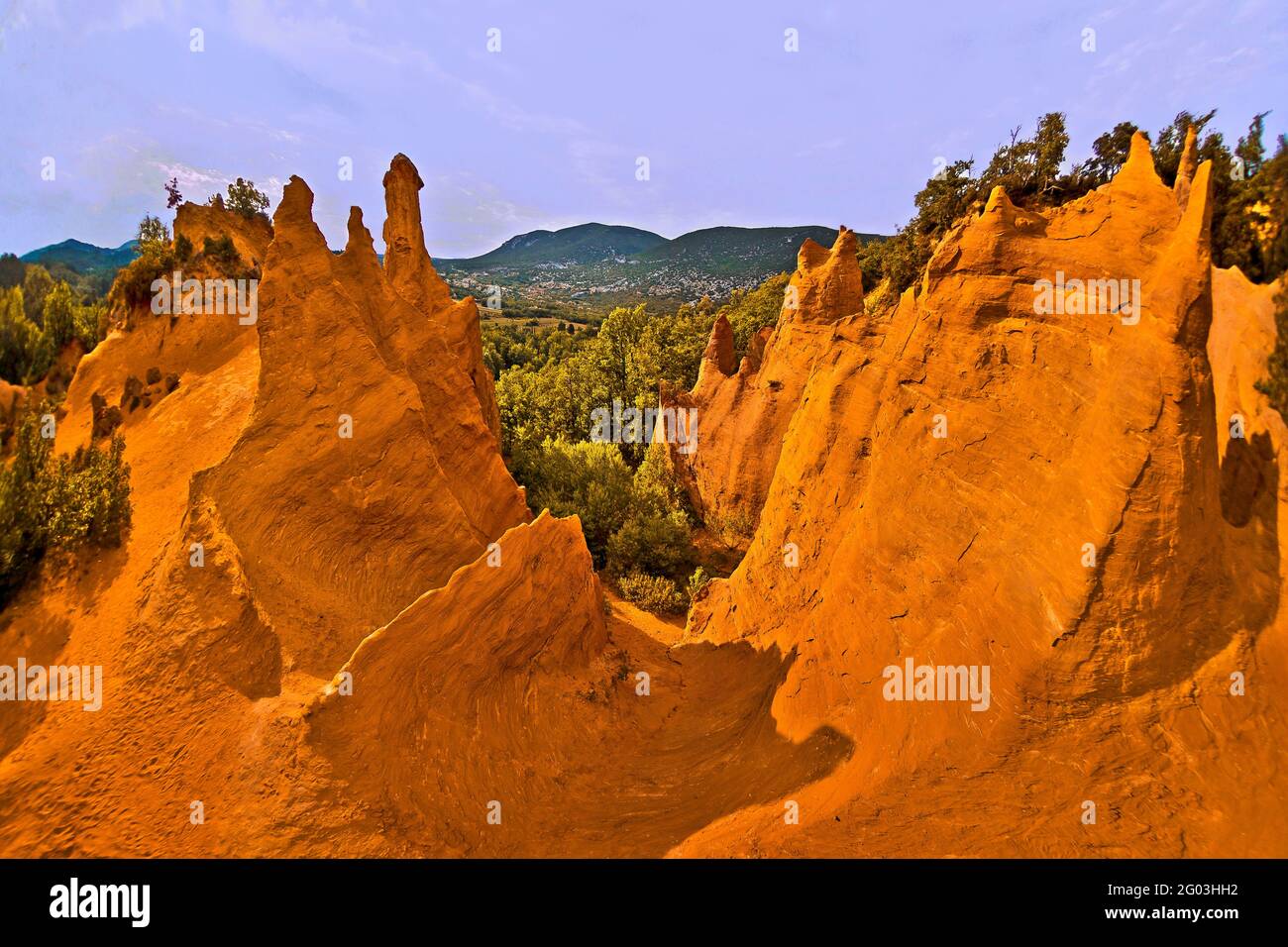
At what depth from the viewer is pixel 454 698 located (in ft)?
25.4

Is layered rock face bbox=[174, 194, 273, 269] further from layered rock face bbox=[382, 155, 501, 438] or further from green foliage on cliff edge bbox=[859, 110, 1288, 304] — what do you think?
green foliage on cliff edge bbox=[859, 110, 1288, 304]

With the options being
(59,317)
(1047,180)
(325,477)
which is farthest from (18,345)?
(1047,180)

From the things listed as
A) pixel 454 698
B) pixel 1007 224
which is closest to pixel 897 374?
pixel 1007 224

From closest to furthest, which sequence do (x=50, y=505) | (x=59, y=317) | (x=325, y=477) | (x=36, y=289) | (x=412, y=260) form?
(x=50, y=505) < (x=325, y=477) < (x=59, y=317) < (x=412, y=260) < (x=36, y=289)

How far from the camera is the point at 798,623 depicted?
10.2 meters

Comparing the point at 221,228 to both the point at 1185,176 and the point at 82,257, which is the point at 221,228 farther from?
the point at 1185,176

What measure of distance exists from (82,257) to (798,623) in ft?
122

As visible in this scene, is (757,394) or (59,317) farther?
(757,394)

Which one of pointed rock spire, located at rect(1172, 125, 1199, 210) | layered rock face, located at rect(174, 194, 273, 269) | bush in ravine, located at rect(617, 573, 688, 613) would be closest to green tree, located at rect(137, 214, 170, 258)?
layered rock face, located at rect(174, 194, 273, 269)

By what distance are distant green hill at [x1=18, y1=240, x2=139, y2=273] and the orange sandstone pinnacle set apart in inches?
537

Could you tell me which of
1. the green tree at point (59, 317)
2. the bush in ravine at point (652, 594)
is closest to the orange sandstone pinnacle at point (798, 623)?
the bush in ravine at point (652, 594)

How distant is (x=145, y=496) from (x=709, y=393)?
21253mm

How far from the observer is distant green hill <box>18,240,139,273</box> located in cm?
1938

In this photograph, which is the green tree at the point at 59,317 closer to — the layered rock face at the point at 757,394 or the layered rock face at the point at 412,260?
the layered rock face at the point at 412,260
